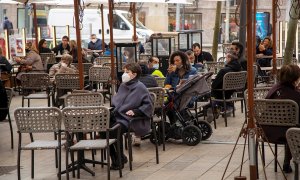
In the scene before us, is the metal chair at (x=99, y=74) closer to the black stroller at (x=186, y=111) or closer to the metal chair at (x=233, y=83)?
the metal chair at (x=233, y=83)

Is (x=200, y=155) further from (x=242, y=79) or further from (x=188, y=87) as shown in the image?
(x=242, y=79)

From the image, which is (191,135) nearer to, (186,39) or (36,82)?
(36,82)

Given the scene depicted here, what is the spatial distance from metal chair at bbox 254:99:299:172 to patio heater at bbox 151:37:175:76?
10.9 meters

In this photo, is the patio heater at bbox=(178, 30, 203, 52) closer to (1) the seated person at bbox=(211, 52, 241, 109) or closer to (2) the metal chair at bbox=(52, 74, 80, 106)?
(1) the seated person at bbox=(211, 52, 241, 109)

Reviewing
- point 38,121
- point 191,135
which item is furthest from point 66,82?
point 38,121

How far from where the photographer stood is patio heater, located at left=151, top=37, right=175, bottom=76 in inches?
811

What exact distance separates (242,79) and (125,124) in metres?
4.70

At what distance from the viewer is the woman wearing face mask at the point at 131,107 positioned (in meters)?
10.6

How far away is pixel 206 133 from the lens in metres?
12.9

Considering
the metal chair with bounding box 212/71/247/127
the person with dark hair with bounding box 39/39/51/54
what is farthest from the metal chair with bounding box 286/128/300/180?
A: the person with dark hair with bounding box 39/39/51/54

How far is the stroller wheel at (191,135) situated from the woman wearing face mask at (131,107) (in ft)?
5.33

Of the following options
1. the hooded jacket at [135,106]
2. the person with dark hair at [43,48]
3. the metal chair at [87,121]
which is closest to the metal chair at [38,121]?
the metal chair at [87,121]

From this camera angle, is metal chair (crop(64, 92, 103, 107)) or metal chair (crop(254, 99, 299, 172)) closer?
metal chair (crop(254, 99, 299, 172))

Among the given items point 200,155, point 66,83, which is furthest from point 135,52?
point 200,155
